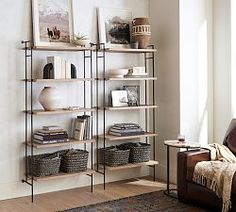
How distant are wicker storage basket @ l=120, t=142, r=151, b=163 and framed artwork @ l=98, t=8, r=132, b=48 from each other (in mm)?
1304

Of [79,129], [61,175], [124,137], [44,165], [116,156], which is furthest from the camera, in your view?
[124,137]

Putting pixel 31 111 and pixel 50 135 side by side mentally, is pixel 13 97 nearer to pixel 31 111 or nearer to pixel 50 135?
pixel 31 111

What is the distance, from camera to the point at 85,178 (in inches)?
207

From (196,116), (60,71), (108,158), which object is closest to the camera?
(60,71)

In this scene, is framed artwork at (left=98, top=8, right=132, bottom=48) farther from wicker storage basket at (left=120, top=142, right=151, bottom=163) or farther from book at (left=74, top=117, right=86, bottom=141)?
wicker storage basket at (left=120, top=142, right=151, bottom=163)

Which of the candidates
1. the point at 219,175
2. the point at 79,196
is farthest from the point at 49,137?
the point at 219,175

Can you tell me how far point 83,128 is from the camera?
16.2ft

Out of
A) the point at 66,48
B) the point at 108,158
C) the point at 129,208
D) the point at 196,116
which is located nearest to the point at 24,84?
the point at 66,48

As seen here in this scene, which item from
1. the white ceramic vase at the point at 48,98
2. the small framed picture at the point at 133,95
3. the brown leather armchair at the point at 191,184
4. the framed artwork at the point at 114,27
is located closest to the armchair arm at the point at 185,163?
the brown leather armchair at the point at 191,184

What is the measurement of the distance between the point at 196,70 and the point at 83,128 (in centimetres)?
169

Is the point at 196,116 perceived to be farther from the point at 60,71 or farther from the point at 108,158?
the point at 60,71

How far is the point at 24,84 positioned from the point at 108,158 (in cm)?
135

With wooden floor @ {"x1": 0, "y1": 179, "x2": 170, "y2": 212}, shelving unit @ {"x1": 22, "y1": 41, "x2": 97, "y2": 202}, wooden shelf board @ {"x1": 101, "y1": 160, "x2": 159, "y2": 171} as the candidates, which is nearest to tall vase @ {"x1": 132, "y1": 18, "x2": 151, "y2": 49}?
shelving unit @ {"x1": 22, "y1": 41, "x2": 97, "y2": 202}

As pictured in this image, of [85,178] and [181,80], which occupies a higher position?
[181,80]
